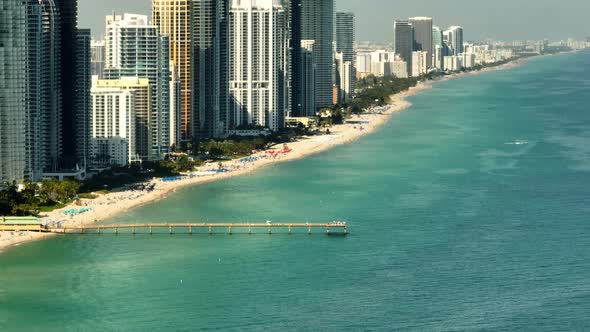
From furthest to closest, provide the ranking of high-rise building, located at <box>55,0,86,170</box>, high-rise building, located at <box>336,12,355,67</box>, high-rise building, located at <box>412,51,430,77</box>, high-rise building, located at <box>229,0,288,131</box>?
high-rise building, located at <box>412,51,430,77</box> → high-rise building, located at <box>336,12,355,67</box> → high-rise building, located at <box>229,0,288,131</box> → high-rise building, located at <box>55,0,86,170</box>

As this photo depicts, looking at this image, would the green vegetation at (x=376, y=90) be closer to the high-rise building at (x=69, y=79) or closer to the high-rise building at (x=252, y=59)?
the high-rise building at (x=252, y=59)

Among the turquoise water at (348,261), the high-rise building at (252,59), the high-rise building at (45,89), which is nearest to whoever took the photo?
the turquoise water at (348,261)

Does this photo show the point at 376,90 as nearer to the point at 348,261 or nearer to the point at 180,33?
the point at 180,33

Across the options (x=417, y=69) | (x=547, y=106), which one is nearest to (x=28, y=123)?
(x=547, y=106)

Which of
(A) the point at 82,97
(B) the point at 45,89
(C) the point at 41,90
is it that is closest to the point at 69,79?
(A) the point at 82,97

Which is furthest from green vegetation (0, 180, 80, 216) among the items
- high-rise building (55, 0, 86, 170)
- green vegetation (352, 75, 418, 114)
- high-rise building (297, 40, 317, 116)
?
green vegetation (352, 75, 418, 114)

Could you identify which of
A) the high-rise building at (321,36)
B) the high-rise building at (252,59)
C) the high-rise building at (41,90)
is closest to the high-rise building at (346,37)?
the high-rise building at (321,36)

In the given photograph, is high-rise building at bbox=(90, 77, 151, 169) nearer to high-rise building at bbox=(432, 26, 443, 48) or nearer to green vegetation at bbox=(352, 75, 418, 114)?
green vegetation at bbox=(352, 75, 418, 114)

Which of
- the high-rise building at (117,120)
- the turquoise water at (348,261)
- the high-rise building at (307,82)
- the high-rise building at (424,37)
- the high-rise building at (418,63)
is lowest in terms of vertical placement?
the turquoise water at (348,261)
